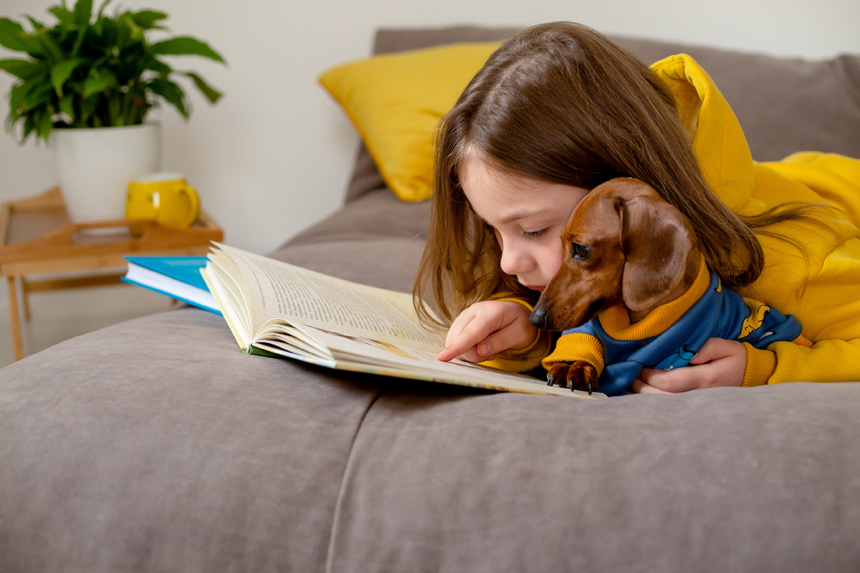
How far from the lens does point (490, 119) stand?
77cm

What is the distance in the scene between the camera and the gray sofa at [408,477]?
486 millimetres

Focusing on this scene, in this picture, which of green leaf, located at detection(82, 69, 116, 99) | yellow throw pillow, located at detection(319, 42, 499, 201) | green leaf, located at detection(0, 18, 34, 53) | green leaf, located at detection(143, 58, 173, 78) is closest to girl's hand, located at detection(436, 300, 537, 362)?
yellow throw pillow, located at detection(319, 42, 499, 201)

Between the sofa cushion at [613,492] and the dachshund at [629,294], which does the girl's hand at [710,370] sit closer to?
the dachshund at [629,294]

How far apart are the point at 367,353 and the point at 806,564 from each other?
0.37 meters

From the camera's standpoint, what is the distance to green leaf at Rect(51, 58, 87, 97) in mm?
1549

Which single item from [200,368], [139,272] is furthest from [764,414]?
[139,272]

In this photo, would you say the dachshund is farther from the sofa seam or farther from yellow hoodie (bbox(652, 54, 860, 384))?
the sofa seam

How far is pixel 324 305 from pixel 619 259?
35 centimetres

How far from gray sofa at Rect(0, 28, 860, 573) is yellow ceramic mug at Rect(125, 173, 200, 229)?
3.68ft

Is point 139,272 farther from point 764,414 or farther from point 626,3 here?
point 626,3

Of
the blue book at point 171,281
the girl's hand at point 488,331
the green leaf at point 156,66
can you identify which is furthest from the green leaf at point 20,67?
the girl's hand at point 488,331

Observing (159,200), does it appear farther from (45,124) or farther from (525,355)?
(525,355)

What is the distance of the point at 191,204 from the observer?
178 centimetres

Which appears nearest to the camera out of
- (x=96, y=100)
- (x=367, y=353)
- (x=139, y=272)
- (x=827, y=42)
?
(x=367, y=353)
